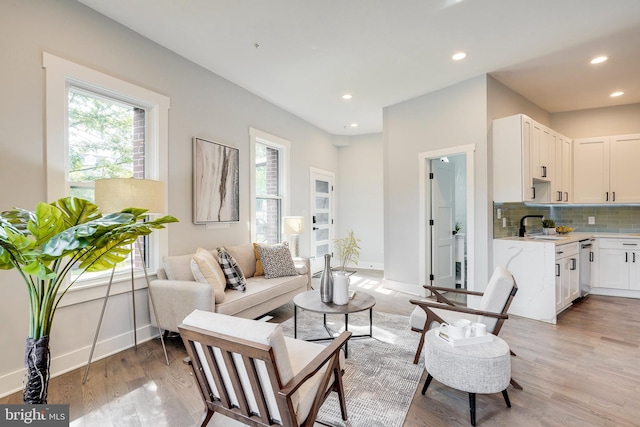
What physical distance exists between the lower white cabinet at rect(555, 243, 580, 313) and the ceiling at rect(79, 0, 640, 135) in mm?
2220

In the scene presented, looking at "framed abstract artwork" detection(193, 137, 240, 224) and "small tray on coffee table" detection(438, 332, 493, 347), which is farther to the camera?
"framed abstract artwork" detection(193, 137, 240, 224)

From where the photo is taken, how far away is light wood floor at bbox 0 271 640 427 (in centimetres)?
197

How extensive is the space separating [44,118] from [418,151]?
14.3 feet

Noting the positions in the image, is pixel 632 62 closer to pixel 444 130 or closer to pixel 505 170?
pixel 505 170

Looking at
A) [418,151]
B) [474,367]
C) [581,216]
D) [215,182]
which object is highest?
[418,151]

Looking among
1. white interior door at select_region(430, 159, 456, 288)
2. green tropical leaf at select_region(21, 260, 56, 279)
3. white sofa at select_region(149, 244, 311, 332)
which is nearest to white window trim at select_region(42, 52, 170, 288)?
white sofa at select_region(149, 244, 311, 332)

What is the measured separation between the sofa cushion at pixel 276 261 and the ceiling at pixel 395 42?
7.32ft

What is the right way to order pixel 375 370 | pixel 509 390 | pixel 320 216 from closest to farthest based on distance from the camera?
pixel 509 390 < pixel 375 370 < pixel 320 216

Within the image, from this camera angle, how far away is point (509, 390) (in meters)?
2.27

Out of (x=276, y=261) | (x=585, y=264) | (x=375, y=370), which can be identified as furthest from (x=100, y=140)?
(x=585, y=264)

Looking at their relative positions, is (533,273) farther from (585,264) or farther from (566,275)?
(585,264)

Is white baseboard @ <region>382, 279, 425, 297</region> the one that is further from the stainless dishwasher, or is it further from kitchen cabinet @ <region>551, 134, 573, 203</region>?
kitchen cabinet @ <region>551, 134, 573, 203</region>

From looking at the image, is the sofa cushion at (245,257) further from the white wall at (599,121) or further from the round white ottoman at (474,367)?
the white wall at (599,121)

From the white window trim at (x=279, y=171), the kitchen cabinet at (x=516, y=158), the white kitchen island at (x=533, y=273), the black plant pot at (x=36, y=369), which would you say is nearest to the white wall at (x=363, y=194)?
the white window trim at (x=279, y=171)
